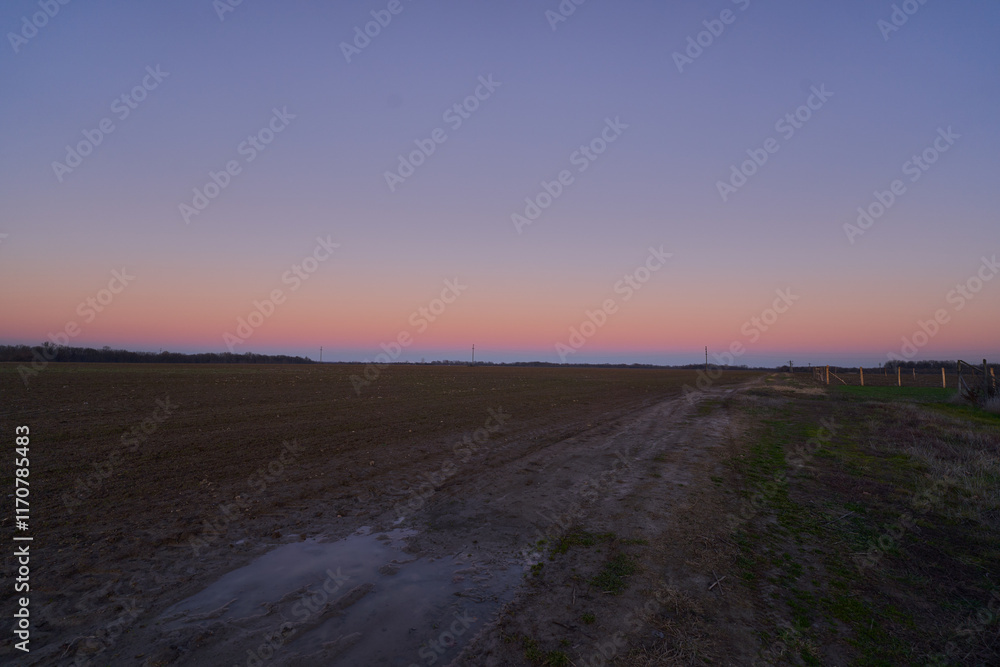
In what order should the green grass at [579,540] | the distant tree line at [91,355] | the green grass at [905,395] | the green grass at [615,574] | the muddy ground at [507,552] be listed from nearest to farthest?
the muddy ground at [507,552]
the green grass at [615,574]
the green grass at [579,540]
the green grass at [905,395]
the distant tree line at [91,355]

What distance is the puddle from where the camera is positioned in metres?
3.64

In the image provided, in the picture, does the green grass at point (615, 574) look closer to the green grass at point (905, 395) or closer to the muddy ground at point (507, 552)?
the muddy ground at point (507, 552)

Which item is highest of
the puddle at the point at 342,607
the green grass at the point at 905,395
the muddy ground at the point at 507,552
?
the green grass at the point at 905,395

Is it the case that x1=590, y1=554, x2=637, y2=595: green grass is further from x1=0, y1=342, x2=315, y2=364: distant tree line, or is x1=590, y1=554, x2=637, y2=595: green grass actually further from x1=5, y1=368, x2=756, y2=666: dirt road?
x1=0, y1=342, x2=315, y2=364: distant tree line

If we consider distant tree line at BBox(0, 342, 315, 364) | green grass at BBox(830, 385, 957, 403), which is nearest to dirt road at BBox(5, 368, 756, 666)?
green grass at BBox(830, 385, 957, 403)

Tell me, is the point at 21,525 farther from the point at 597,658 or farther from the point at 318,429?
the point at 318,429

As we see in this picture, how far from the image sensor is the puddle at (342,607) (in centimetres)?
364

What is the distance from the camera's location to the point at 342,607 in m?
4.32

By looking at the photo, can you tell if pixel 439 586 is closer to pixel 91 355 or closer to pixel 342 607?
pixel 342 607

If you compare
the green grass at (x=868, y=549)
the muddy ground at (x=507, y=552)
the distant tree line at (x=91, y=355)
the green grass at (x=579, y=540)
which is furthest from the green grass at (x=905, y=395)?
the distant tree line at (x=91, y=355)

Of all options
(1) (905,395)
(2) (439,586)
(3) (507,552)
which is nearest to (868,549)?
(3) (507,552)

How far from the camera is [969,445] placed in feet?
38.3

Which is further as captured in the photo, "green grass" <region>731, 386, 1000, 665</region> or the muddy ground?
"green grass" <region>731, 386, 1000, 665</region>

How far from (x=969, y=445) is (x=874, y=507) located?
7065 millimetres
